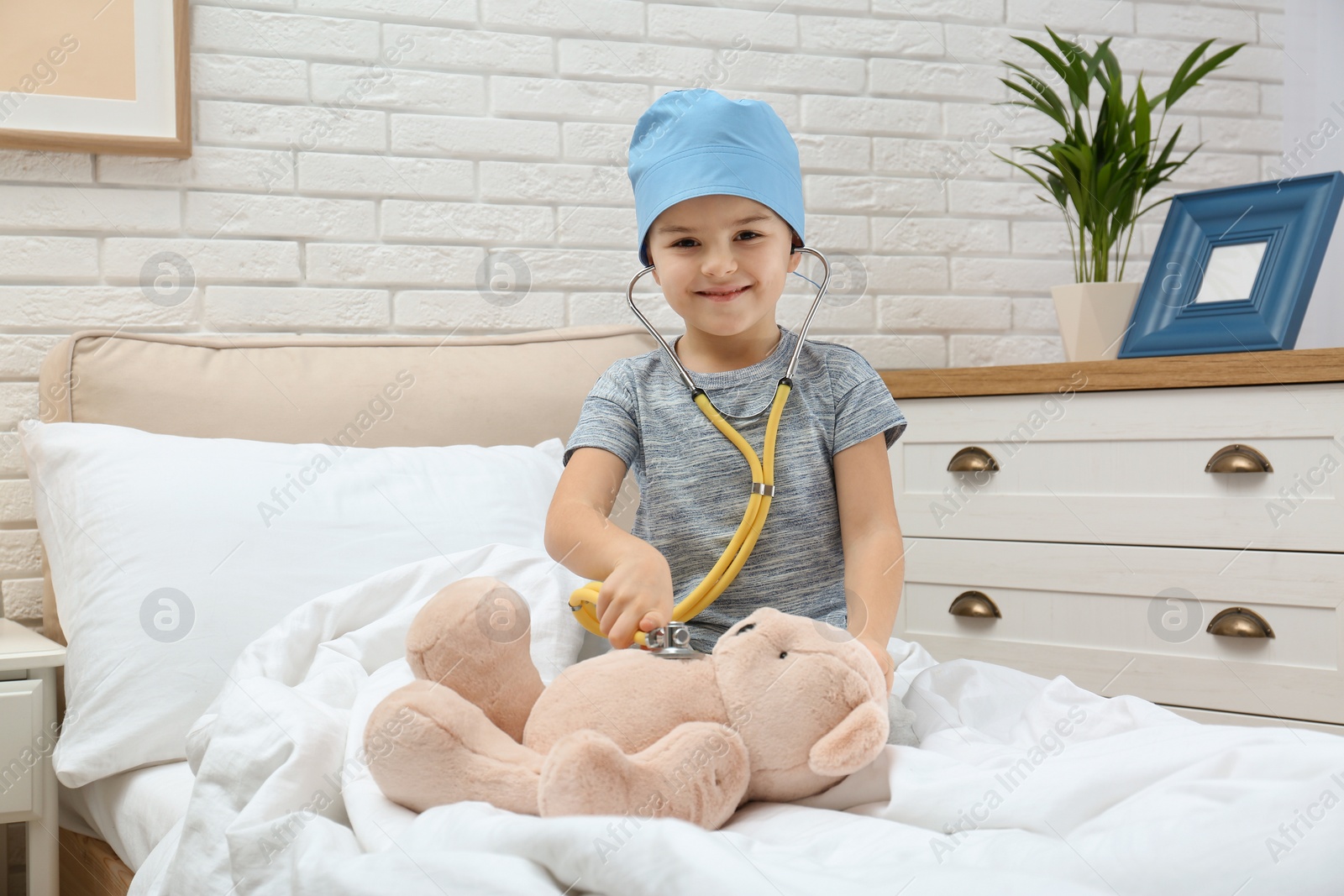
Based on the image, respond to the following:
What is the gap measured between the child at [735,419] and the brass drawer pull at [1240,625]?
2.25ft

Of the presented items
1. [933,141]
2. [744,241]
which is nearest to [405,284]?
[744,241]

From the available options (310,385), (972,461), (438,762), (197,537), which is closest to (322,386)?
(310,385)

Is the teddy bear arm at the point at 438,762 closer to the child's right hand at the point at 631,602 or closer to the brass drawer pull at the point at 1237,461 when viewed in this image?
the child's right hand at the point at 631,602

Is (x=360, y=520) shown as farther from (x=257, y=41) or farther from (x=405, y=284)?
(x=257, y=41)

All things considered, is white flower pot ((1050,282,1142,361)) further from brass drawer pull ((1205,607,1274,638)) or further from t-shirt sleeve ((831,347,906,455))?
t-shirt sleeve ((831,347,906,455))

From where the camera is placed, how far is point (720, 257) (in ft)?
3.70

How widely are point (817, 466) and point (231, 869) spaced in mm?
685

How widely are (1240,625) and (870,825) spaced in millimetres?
1051

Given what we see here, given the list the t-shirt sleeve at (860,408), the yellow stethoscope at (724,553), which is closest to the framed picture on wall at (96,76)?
the yellow stethoscope at (724,553)

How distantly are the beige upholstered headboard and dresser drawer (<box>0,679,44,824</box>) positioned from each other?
0.79 ft

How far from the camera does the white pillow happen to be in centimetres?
115

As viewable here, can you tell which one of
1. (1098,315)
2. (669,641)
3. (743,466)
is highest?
(1098,315)

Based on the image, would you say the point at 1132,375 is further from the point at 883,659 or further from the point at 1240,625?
the point at 883,659

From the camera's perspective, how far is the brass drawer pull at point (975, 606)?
1.80 metres
